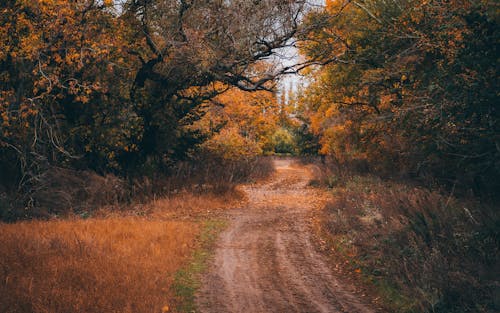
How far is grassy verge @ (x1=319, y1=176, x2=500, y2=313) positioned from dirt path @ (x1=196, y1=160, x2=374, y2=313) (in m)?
0.75

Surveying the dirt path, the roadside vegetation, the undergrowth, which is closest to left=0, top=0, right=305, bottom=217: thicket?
the undergrowth

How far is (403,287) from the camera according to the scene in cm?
704

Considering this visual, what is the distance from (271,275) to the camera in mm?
8453

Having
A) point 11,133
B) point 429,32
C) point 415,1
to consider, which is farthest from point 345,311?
point 11,133

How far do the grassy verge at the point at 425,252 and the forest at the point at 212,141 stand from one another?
0.04 metres

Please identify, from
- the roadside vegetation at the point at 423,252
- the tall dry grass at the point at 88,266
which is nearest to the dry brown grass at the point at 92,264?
the tall dry grass at the point at 88,266

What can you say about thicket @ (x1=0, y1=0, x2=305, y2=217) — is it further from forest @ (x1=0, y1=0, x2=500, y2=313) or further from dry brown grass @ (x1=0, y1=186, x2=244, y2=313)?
dry brown grass @ (x1=0, y1=186, x2=244, y2=313)

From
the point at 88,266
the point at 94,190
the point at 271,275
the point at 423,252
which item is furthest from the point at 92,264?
the point at 94,190

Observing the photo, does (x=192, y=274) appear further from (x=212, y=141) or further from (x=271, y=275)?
(x=212, y=141)

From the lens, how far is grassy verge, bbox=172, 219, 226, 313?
691 cm

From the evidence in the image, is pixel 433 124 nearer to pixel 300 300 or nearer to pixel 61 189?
pixel 300 300

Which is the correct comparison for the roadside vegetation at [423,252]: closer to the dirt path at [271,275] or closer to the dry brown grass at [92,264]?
the dirt path at [271,275]

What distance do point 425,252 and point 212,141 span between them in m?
18.5

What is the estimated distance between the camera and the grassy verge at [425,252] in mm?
6277
